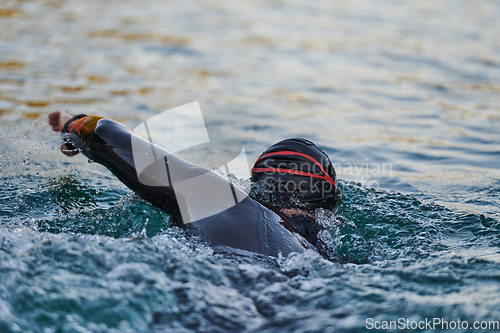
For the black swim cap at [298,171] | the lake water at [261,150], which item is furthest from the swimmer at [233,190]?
the lake water at [261,150]

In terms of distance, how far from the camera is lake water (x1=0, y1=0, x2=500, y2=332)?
2.53 m

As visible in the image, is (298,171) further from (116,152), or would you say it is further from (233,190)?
(116,152)

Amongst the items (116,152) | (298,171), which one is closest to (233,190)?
(298,171)

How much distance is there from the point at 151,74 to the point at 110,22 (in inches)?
149

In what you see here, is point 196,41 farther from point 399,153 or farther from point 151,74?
point 399,153

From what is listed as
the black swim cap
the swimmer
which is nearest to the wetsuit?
the swimmer

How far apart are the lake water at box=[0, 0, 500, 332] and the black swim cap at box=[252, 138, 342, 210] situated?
420 mm

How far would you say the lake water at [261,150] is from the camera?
8.30 feet

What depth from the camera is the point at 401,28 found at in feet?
44.8

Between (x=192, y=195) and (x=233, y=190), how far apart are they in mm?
261

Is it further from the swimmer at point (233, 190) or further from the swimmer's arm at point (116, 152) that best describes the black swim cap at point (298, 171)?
the swimmer's arm at point (116, 152)

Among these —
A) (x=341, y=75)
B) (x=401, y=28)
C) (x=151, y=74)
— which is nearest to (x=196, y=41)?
(x=151, y=74)

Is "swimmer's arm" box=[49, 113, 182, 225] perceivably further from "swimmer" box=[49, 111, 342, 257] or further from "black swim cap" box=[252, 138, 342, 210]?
"black swim cap" box=[252, 138, 342, 210]

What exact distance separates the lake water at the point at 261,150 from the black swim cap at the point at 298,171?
42cm
